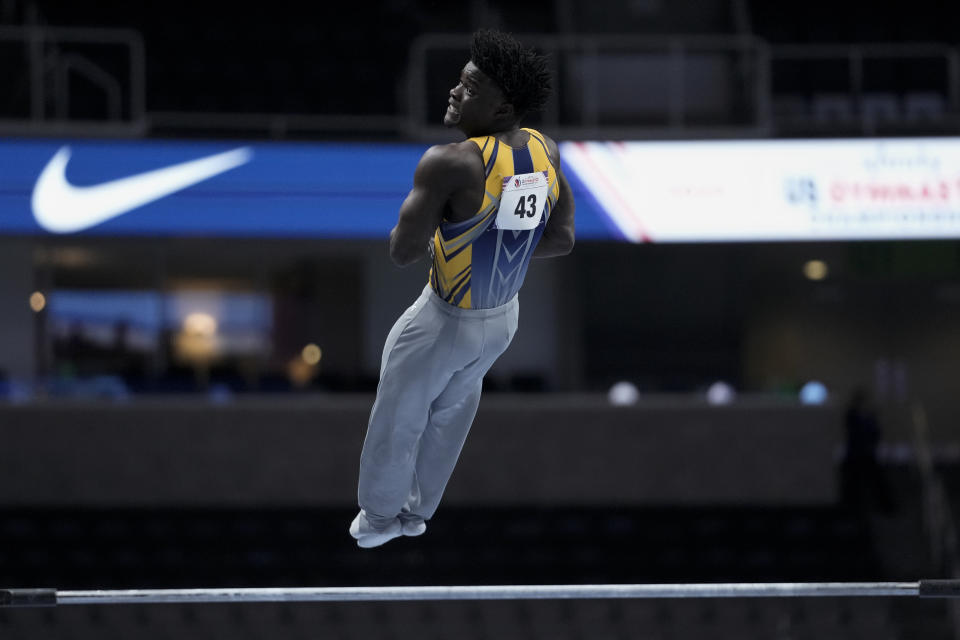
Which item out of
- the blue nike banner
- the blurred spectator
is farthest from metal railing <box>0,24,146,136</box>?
the blurred spectator

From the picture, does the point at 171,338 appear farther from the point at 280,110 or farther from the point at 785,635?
the point at 785,635

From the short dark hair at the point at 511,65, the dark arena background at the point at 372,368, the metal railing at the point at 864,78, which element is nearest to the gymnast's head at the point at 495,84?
the short dark hair at the point at 511,65

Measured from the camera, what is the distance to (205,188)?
10984 mm

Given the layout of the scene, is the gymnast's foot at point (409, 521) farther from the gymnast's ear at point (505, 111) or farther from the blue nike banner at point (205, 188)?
the blue nike banner at point (205, 188)

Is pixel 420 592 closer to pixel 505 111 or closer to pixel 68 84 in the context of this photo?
pixel 505 111

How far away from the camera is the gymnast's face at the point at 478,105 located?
3.63 m

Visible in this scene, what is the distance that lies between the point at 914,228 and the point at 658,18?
535 centimetres

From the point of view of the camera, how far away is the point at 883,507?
494 inches

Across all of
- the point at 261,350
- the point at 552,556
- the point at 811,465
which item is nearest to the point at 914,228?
the point at 811,465

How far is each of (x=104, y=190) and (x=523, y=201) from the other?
818 centimetres

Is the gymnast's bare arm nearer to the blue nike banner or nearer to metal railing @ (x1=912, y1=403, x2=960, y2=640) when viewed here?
the blue nike banner

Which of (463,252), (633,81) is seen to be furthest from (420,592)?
(633,81)

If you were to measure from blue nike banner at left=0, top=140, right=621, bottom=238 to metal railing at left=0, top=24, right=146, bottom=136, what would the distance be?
167mm

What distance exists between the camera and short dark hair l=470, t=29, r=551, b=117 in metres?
3.62
